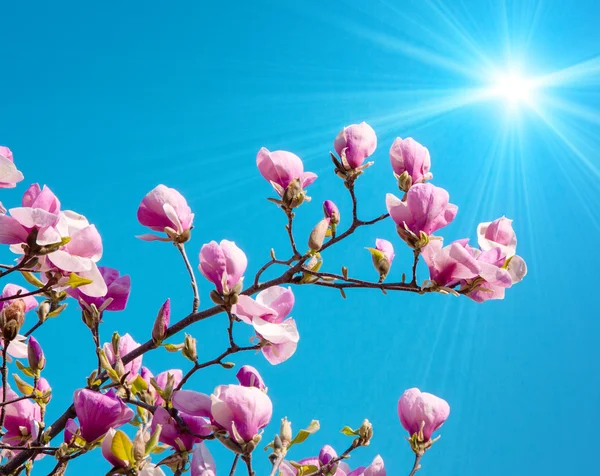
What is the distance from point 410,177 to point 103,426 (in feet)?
3.76

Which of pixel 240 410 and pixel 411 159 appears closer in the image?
pixel 240 410

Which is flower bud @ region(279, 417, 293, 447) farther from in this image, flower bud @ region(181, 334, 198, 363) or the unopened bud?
the unopened bud

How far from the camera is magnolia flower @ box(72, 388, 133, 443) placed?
4.79ft

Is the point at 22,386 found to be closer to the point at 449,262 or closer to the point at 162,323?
the point at 162,323

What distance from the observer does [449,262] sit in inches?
64.3

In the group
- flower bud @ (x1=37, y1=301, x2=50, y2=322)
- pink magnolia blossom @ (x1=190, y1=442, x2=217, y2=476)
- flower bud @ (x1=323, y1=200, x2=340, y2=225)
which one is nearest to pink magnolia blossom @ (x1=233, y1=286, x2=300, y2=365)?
pink magnolia blossom @ (x1=190, y1=442, x2=217, y2=476)

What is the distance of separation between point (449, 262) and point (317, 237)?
14.5 inches

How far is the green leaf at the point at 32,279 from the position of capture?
163 centimetres

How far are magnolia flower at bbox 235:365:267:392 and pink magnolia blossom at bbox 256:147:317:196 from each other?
52cm

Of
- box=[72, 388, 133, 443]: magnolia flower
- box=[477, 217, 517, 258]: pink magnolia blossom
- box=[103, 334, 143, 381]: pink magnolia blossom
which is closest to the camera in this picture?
box=[72, 388, 133, 443]: magnolia flower

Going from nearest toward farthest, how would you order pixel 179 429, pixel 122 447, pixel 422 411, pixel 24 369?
pixel 122 447
pixel 179 429
pixel 422 411
pixel 24 369

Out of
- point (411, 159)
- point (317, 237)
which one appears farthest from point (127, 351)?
point (411, 159)

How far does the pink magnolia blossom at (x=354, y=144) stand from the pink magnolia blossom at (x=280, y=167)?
0.19 metres

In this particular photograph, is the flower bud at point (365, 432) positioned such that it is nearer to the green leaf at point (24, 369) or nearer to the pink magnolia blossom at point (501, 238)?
the pink magnolia blossom at point (501, 238)
